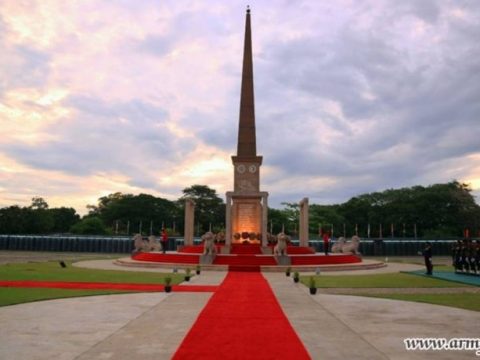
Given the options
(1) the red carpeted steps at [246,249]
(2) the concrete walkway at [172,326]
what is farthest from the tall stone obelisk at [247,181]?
(2) the concrete walkway at [172,326]

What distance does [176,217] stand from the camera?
8431 cm

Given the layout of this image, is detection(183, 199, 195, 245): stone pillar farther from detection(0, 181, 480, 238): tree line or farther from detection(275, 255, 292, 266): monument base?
detection(0, 181, 480, 238): tree line

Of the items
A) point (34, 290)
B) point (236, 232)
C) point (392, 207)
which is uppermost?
point (392, 207)

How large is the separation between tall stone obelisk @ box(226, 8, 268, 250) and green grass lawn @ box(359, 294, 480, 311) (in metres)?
16.9

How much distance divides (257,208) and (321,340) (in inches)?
946

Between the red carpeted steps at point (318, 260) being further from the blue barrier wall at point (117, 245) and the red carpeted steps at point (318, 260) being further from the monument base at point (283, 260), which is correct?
the blue barrier wall at point (117, 245)

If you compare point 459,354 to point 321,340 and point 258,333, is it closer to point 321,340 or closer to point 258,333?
point 321,340

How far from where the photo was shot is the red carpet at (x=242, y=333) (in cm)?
630

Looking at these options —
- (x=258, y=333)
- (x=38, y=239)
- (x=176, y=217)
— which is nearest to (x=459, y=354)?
(x=258, y=333)

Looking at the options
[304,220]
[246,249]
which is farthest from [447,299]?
[304,220]

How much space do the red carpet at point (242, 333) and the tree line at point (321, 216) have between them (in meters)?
55.3

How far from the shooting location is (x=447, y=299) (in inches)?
490

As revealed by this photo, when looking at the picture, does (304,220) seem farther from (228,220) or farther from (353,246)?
(228,220)

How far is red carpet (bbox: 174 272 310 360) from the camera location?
248 inches
